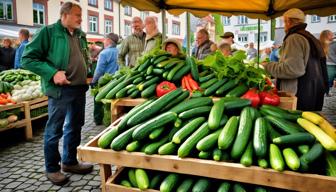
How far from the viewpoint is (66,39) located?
366 centimetres

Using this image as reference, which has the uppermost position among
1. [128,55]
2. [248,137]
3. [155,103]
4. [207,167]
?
[128,55]

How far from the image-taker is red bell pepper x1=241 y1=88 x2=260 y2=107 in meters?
2.90

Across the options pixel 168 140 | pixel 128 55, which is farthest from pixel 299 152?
pixel 128 55

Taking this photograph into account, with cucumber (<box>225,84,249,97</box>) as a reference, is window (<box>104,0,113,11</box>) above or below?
above

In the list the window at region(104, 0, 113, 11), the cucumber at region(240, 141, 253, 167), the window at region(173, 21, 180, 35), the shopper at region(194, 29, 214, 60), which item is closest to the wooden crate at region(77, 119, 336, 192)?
the cucumber at region(240, 141, 253, 167)

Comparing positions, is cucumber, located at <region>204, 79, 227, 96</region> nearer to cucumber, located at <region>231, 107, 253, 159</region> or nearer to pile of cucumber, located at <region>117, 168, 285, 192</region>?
cucumber, located at <region>231, 107, 253, 159</region>

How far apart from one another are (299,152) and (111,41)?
17.4 ft

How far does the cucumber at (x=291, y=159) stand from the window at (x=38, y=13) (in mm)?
24906

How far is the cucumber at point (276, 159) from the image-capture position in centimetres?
189

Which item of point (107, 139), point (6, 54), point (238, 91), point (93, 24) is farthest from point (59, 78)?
point (93, 24)

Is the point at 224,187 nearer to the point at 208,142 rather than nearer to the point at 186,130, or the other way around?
the point at 208,142

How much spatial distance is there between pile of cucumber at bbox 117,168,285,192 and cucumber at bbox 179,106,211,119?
43cm

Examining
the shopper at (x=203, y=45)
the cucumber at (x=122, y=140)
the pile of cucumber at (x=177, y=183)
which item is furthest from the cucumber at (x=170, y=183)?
the shopper at (x=203, y=45)

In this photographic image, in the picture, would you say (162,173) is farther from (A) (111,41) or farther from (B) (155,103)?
(A) (111,41)
